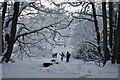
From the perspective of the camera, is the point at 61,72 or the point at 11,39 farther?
the point at 11,39

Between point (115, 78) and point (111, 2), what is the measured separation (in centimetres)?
772

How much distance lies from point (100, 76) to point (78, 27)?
3013 centimetres

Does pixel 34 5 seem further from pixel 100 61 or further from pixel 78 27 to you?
pixel 78 27

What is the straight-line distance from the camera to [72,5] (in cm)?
1848

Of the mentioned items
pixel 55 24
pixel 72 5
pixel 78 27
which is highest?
pixel 72 5

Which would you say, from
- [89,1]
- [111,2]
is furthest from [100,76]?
[89,1]

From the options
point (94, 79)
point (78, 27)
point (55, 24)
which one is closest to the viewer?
point (94, 79)

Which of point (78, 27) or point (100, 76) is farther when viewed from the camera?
point (78, 27)

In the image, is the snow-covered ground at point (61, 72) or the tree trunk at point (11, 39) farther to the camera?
the tree trunk at point (11, 39)

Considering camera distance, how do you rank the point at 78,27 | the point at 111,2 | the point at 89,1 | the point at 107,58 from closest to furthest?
the point at 107,58 < the point at 111,2 < the point at 89,1 < the point at 78,27

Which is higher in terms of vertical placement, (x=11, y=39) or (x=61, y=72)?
(x=11, y=39)

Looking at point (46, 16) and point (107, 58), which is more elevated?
point (46, 16)

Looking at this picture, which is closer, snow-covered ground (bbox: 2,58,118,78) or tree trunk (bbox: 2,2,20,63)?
snow-covered ground (bbox: 2,58,118,78)

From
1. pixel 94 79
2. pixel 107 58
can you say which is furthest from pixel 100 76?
pixel 107 58
